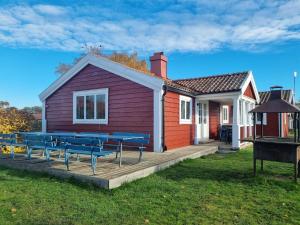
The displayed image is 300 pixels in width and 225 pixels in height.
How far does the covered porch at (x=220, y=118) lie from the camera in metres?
12.2

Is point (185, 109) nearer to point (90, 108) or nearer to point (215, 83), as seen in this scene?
point (215, 83)

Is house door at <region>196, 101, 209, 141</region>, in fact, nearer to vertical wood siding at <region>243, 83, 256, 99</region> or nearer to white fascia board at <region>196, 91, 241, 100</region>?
white fascia board at <region>196, 91, 241, 100</region>

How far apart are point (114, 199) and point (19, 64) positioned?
21.7 metres

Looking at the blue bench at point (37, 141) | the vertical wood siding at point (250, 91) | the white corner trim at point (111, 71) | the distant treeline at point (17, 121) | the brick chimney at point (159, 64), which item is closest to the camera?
the blue bench at point (37, 141)

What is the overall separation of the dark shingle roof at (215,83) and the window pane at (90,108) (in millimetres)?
3897

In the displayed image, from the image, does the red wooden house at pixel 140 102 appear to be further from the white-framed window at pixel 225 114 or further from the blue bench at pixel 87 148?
the blue bench at pixel 87 148

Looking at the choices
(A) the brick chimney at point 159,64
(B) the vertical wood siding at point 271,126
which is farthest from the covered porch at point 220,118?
(B) the vertical wood siding at point 271,126

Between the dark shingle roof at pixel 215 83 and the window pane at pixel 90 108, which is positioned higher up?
the dark shingle roof at pixel 215 83

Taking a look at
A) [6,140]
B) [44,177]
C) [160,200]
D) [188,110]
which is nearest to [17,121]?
[6,140]

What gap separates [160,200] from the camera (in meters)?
4.84

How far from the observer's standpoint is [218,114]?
16.8m

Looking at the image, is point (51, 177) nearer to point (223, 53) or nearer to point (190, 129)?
point (190, 129)

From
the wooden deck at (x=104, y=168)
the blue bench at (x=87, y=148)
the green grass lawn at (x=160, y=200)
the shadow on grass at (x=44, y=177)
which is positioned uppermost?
the blue bench at (x=87, y=148)

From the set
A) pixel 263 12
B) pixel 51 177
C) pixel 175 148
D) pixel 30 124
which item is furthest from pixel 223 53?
pixel 51 177
